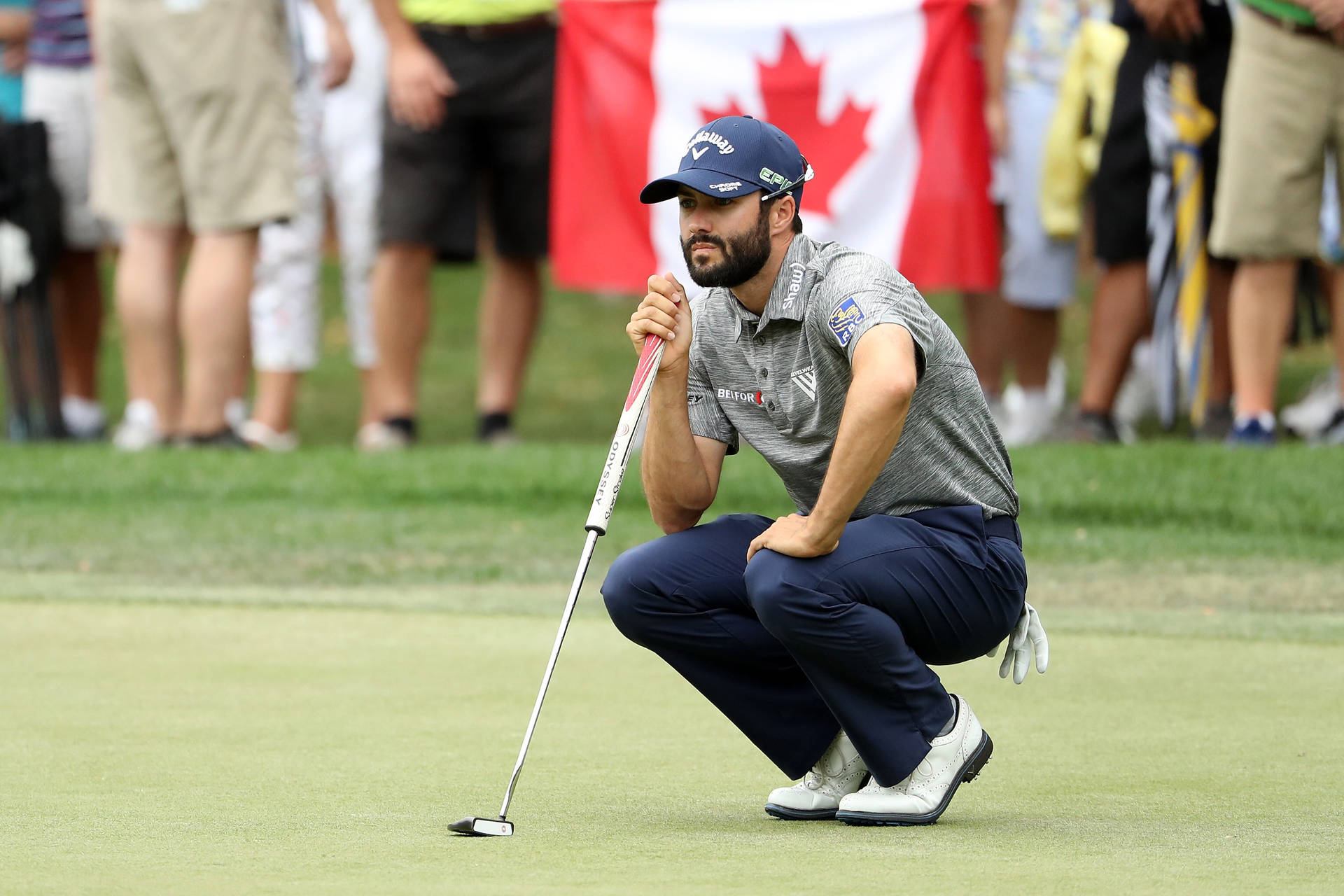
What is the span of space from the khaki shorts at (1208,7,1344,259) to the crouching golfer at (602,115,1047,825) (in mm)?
3830

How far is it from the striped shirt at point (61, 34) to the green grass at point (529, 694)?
1.87 meters

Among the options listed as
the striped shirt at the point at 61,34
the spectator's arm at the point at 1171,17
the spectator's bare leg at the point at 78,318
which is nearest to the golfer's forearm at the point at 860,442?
the spectator's arm at the point at 1171,17

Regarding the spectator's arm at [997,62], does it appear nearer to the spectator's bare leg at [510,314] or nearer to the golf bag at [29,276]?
the spectator's bare leg at [510,314]

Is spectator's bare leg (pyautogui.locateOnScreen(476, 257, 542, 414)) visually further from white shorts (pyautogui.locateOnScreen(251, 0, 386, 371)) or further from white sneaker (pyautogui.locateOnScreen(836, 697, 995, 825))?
white sneaker (pyautogui.locateOnScreen(836, 697, 995, 825))

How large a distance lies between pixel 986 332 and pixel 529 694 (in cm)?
457

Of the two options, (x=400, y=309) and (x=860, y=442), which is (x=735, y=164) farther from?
(x=400, y=309)

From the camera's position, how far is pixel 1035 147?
27.8 ft

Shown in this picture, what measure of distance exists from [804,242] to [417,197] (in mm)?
4702

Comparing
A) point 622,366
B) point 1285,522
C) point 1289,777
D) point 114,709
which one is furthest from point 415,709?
Result: point 622,366

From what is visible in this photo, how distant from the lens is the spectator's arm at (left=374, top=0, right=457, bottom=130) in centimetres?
815

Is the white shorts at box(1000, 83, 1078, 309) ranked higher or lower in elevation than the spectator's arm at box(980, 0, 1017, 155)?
lower

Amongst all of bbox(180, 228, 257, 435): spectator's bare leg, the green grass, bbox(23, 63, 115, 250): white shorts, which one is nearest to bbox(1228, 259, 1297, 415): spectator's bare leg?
the green grass

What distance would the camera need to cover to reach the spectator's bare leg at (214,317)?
307 inches

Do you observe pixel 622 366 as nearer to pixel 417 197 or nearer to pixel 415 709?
pixel 417 197
